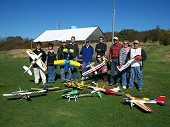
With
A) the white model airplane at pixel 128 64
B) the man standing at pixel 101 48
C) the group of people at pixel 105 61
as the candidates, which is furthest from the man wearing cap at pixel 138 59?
the man standing at pixel 101 48

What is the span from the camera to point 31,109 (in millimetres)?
7383

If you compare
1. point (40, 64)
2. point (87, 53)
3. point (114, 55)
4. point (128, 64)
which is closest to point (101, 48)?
point (87, 53)

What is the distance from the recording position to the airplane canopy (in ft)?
72.5

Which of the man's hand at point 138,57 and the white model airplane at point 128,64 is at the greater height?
the man's hand at point 138,57

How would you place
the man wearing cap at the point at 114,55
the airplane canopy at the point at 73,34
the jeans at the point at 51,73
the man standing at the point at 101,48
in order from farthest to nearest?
the airplane canopy at the point at 73,34, the man standing at the point at 101,48, the jeans at the point at 51,73, the man wearing cap at the point at 114,55

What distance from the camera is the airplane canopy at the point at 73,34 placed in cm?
2210

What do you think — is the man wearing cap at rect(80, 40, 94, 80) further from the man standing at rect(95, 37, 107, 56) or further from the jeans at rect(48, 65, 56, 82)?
the jeans at rect(48, 65, 56, 82)

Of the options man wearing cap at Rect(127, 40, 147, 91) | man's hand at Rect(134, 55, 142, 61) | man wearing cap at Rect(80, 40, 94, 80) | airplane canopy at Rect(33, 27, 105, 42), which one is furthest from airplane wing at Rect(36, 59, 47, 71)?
airplane canopy at Rect(33, 27, 105, 42)

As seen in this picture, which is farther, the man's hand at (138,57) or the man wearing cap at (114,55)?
the man wearing cap at (114,55)

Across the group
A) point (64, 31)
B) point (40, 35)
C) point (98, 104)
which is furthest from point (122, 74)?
point (40, 35)

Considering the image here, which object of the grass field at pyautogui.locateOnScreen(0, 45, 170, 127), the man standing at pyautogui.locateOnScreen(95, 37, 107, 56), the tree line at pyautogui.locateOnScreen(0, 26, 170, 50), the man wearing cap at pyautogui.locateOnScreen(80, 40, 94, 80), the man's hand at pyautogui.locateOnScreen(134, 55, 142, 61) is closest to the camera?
the grass field at pyautogui.locateOnScreen(0, 45, 170, 127)

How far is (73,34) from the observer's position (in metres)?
23.2

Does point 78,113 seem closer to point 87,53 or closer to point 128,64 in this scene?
point 128,64

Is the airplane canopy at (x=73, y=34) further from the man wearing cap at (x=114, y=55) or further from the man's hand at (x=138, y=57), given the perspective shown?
the man's hand at (x=138, y=57)
